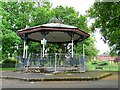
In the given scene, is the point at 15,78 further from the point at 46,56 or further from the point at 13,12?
the point at 13,12

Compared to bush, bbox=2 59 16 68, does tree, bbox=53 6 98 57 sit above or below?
above

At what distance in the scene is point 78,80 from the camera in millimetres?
13008

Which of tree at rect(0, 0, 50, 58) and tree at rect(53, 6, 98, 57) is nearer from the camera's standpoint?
tree at rect(0, 0, 50, 58)

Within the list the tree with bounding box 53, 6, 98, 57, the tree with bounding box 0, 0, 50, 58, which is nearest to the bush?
the tree with bounding box 0, 0, 50, 58

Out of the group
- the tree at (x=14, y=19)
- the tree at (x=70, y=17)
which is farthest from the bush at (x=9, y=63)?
the tree at (x=70, y=17)

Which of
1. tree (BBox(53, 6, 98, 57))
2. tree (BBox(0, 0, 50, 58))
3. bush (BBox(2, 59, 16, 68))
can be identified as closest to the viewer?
bush (BBox(2, 59, 16, 68))

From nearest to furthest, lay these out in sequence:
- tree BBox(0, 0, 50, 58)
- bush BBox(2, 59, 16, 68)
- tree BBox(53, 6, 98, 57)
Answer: bush BBox(2, 59, 16, 68)
tree BBox(0, 0, 50, 58)
tree BBox(53, 6, 98, 57)

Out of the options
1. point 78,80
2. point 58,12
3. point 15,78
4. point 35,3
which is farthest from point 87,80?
Result: point 35,3

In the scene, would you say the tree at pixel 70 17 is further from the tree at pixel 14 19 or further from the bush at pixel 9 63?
the bush at pixel 9 63

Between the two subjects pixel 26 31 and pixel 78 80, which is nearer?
pixel 78 80

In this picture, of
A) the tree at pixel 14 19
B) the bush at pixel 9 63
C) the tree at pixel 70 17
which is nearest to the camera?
the bush at pixel 9 63

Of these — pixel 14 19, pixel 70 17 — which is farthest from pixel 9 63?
pixel 70 17

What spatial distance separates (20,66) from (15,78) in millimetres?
6033

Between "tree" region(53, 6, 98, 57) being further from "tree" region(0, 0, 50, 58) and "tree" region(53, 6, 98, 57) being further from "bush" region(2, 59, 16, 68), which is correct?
"bush" region(2, 59, 16, 68)
